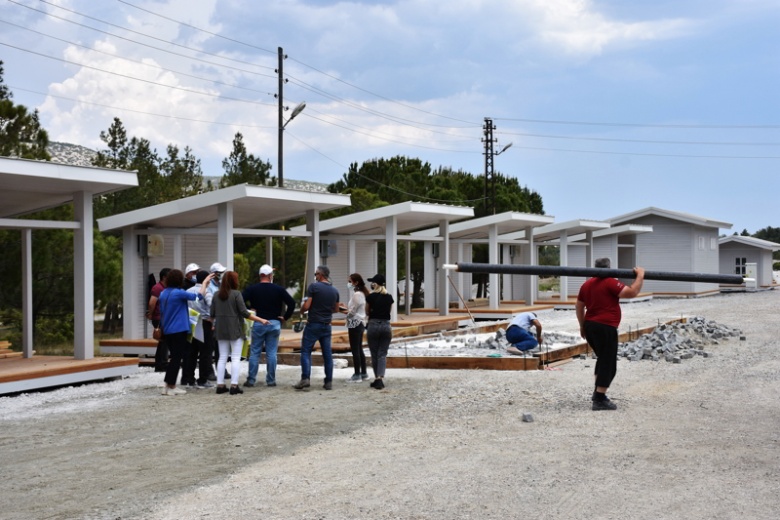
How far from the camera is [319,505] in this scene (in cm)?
537

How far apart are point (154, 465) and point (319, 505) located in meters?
1.84

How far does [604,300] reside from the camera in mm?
8820

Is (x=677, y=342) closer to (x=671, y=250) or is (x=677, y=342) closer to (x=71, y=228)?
(x=71, y=228)

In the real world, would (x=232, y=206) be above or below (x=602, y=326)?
above

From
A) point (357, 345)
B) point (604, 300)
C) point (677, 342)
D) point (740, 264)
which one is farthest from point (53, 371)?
point (740, 264)

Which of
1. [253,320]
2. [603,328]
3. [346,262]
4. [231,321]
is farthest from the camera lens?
[346,262]

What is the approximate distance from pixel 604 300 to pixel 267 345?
14.0 ft

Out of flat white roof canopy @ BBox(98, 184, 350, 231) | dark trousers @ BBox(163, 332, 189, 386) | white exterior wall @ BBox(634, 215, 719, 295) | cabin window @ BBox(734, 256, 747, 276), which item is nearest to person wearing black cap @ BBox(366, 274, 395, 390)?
dark trousers @ BBox(163, 332, 189, 386)

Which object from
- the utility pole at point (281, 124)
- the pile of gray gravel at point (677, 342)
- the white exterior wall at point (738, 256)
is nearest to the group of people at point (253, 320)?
the pile of gray gravel at point (677, 342)

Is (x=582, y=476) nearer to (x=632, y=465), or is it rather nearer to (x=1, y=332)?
(x=632, y=465)

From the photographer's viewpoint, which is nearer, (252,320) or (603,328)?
(603,328)

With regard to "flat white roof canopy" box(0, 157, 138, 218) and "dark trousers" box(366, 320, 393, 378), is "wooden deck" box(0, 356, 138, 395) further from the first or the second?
"dark trousers" box(366, 320, 393, 378)

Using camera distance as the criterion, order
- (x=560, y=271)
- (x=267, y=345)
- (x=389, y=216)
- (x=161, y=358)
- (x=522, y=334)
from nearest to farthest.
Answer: (x=560, y=271)
(x=267, y=345)
(x=161, y=358)
(x=522, y=334)
(x=389, y=216)

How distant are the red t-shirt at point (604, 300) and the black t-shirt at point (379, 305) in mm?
2591
